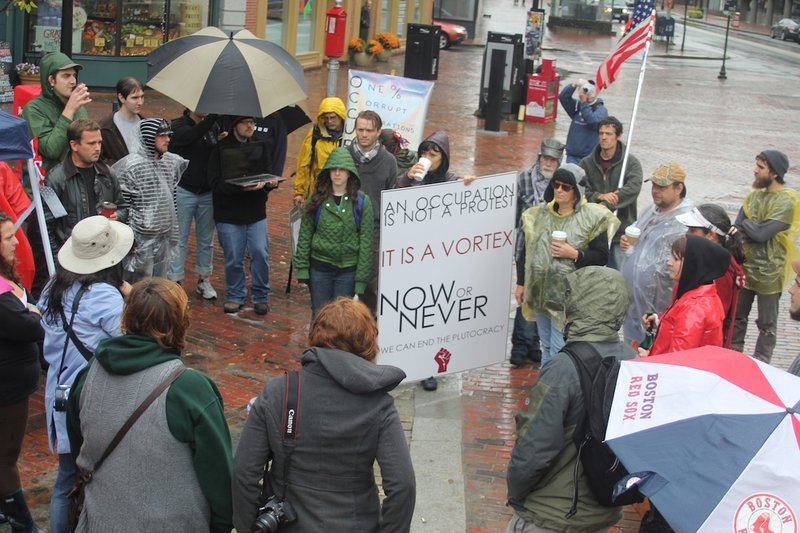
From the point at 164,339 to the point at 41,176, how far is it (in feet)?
12.1

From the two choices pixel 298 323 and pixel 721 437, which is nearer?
pixel 721 437

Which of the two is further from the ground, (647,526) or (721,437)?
(721,437)

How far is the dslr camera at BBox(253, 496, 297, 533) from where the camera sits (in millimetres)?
3830

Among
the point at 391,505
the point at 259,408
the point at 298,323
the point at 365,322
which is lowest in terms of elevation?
the point at 298,323

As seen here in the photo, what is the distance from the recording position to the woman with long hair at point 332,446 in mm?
3828

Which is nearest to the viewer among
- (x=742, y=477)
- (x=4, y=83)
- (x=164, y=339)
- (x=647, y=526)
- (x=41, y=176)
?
(x=742, y=477)

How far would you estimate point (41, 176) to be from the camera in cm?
718

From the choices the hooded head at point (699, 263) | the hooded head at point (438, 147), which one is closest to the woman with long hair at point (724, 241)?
the hooded head at point (699, 263)

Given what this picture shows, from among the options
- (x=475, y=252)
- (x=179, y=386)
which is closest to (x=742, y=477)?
(x=179, y=386)

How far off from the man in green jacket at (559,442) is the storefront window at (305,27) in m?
23.7

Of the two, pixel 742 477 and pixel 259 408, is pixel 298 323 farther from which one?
pixel 742 477

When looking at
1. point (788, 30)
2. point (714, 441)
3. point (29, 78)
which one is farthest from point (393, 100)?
point (788, 30)

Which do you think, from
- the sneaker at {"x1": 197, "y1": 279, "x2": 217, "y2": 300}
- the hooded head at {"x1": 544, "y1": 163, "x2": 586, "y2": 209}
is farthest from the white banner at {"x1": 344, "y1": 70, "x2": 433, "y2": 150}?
the hooded head at {"x1": 544, "y1": 163, "x2": 586, "y2": 209}

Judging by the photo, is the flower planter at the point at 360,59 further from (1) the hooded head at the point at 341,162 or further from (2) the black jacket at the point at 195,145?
(1) the hooded head at the point at 341,162
